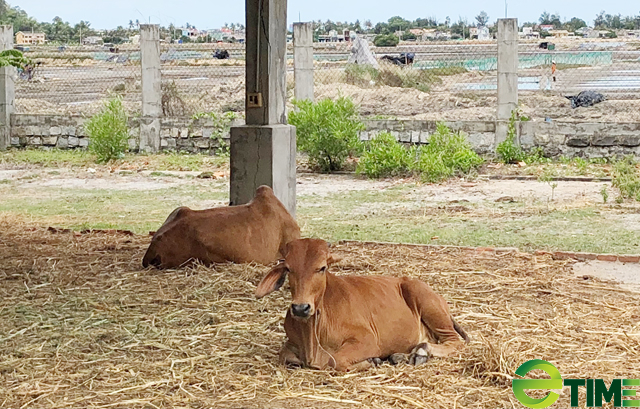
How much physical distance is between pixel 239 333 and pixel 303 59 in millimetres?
11983

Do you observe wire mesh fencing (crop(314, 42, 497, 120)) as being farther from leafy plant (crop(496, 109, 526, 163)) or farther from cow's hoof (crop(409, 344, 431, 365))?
cow's hoof (crop(409, 344, 431, 365))

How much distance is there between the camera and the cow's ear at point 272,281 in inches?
193

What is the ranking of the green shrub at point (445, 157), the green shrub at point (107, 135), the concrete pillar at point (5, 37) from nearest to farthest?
the green shrub at point (445, 157)
the green shrub at point (107, 135)
the concrete pillar at point (5, 37)

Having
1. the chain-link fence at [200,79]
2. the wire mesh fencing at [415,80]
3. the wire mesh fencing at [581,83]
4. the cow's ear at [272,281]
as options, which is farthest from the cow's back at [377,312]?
the wire mesh fencing at [581,83]

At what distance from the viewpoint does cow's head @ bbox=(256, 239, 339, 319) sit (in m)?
4.78

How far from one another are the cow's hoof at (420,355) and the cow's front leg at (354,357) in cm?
21

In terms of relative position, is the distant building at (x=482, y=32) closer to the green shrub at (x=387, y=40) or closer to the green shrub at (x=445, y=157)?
the green shrub at (x=387, y=40)

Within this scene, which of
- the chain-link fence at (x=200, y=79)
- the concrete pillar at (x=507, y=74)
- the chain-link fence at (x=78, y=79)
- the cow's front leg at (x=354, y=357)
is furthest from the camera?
the chain-link fence at (x=78, y=79)

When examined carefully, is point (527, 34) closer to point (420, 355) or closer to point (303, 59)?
point (303, 59)

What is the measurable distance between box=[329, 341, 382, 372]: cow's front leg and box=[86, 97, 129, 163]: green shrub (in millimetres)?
12705

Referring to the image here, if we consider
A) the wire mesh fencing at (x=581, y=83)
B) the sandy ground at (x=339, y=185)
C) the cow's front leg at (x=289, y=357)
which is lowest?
the cow's front leg at (x=289, y=357)

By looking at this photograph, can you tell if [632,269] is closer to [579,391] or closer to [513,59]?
[579,391]

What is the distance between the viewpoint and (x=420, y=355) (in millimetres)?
5281

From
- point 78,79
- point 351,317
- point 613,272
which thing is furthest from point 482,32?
point 351,317
